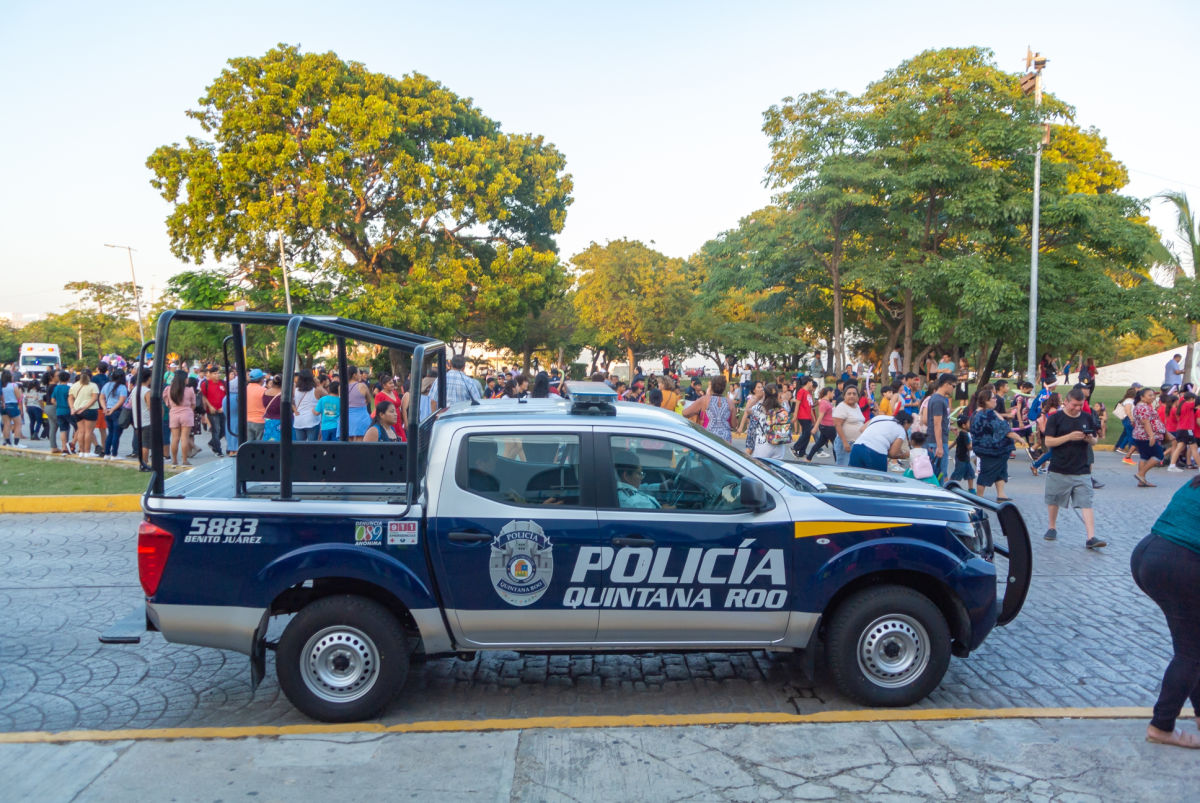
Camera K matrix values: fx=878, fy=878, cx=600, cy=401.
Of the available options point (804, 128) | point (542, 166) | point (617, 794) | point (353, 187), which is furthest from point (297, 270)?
point (617, 794)

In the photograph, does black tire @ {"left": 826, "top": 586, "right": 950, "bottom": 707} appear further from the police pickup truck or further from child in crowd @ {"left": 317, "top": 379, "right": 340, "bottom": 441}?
child in crowd @ {"left": 317, "top": 379, "right": 340, "bottom": 441}

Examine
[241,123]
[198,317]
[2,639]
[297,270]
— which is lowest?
[2,639]

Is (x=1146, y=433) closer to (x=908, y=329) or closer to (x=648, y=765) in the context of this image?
(x=648, y=765)

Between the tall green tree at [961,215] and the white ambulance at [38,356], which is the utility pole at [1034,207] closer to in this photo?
the tall green tree at [961,215]

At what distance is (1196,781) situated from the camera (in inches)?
158

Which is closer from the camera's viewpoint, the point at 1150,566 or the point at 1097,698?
the point at 1150,566

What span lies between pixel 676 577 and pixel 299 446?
243 centimetres

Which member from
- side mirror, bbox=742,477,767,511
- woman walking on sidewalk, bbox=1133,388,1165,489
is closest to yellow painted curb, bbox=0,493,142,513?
side mirror, bbox=742,477,767,511

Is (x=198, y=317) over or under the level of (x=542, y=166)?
under

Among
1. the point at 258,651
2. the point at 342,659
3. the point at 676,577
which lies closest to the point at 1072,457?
the point at 676,577

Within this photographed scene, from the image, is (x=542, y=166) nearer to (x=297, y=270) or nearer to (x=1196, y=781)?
(x=297, y=270)

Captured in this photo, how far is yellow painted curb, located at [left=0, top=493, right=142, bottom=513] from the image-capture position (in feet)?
35.9

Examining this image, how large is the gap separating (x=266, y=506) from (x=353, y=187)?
2831 centimetres

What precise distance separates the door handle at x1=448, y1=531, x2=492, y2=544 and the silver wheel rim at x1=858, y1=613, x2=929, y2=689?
2157 millimetres
